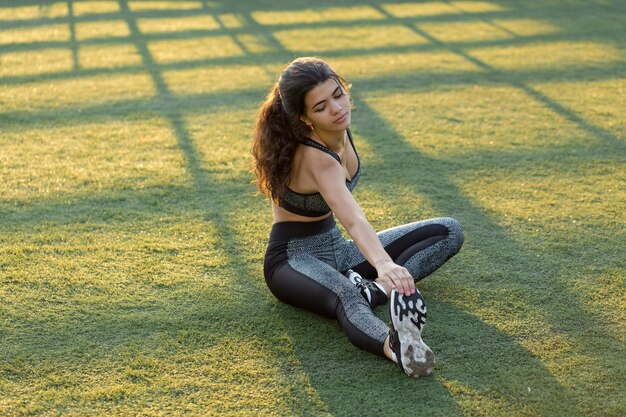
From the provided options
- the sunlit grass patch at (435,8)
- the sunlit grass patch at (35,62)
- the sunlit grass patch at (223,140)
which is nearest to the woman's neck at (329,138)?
the sunlit grass patch at (223,140)

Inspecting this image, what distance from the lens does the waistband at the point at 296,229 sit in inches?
130

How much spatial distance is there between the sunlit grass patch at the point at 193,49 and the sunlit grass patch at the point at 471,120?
1.89 m

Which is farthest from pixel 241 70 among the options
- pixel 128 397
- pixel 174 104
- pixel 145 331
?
pixel 128 397

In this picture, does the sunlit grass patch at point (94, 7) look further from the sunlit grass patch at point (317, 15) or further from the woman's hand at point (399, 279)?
the woman's hand at point (399, 279)

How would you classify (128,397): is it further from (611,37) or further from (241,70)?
(611,37)

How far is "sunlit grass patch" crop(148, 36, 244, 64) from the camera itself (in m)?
7.63

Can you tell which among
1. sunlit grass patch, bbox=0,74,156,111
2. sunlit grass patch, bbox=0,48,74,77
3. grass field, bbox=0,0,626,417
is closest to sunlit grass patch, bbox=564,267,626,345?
grass field, bbox=0,0,626,417

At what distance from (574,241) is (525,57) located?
12.9 ft

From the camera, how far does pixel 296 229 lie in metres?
3.29

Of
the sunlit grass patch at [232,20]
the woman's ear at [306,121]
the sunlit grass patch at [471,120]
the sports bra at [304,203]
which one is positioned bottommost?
the sunlit grass patch at [232,20]

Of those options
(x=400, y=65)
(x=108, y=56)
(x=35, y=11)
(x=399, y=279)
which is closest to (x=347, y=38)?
(x=400, y=65)

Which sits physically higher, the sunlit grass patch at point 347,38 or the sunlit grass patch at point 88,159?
the sunlit grass patch at point 88,159

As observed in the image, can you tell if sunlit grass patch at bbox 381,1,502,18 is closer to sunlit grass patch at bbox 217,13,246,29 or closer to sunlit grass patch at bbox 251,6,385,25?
sunlit grass patch at bbox 251,6,385,25

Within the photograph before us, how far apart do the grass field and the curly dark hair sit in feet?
1.62
